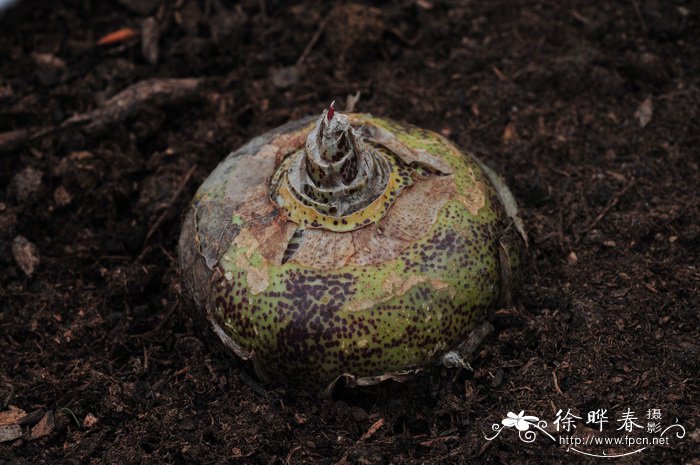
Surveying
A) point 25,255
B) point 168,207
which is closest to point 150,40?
point 168,207

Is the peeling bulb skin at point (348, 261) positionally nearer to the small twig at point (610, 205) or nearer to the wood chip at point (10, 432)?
the small twig at point (610, 205)

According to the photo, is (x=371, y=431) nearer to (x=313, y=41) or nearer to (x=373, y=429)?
(x=373, y=429)

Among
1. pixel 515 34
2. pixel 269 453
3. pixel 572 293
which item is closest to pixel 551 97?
pixel 515 34

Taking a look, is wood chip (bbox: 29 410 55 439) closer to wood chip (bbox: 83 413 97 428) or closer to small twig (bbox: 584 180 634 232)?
wood chip (bbox: 83 413 97 428)

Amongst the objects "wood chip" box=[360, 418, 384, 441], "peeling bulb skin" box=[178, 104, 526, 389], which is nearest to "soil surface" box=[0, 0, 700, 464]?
"wood chip" box=[360, 418, 384, 441]

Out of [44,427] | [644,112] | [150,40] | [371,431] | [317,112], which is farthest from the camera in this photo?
[150,40]

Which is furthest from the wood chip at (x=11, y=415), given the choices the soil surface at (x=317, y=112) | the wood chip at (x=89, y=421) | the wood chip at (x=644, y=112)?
the wood chip at (x=644, y=112)
